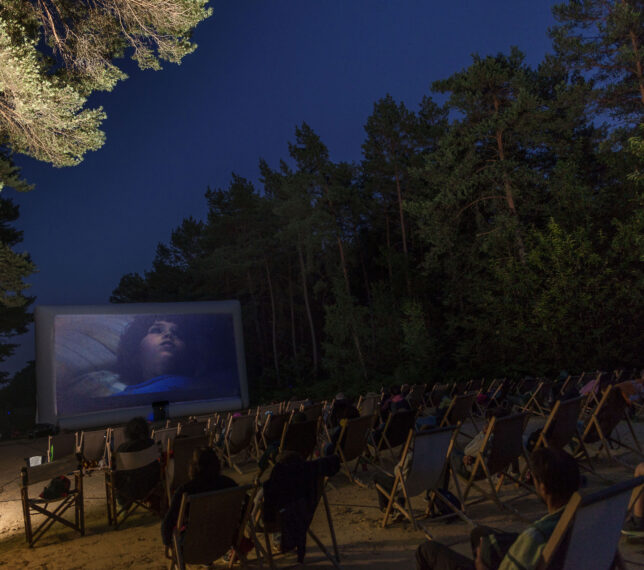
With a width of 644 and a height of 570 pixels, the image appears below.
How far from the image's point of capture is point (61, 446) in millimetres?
5523

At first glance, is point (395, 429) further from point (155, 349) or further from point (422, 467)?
point (155, 349)

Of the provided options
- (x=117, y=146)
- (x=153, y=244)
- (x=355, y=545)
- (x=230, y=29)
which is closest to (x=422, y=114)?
(x=355, y=545)

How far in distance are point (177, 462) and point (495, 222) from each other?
12.4 meters

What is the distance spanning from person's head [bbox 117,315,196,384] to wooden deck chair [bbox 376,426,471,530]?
12.4 meters

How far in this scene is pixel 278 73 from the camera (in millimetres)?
174625

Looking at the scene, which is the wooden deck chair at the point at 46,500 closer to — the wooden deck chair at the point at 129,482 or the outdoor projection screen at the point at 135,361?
the wooden deck chair at the point at 129,482

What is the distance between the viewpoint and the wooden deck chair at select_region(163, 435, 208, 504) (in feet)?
12.2

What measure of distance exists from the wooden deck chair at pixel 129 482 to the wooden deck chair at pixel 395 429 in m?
2.10

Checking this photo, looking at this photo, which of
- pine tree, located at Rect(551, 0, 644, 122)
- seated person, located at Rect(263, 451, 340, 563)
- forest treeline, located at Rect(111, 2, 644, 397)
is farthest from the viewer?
forest treeline, located at Rect(111, 2, 644, 397)

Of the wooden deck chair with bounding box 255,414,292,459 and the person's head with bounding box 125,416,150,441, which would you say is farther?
the wooden deck chair with bounding box 255,414,292,459

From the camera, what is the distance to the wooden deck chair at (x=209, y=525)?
224 cm

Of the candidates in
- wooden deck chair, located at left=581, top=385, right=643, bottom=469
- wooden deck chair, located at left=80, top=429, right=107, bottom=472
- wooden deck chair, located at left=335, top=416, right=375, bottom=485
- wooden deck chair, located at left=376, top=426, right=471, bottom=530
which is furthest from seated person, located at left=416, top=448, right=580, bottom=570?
wooden deck chair, located at left=80, top=429, right=107, bottom=472

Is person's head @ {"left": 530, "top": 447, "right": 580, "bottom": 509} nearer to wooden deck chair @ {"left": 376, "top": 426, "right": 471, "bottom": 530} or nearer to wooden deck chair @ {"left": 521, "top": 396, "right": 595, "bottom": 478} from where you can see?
wooden deck chair @ {"left": 376, "top": 426, "right": 471, "bottom": 530}

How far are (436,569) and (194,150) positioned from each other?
163082mm
